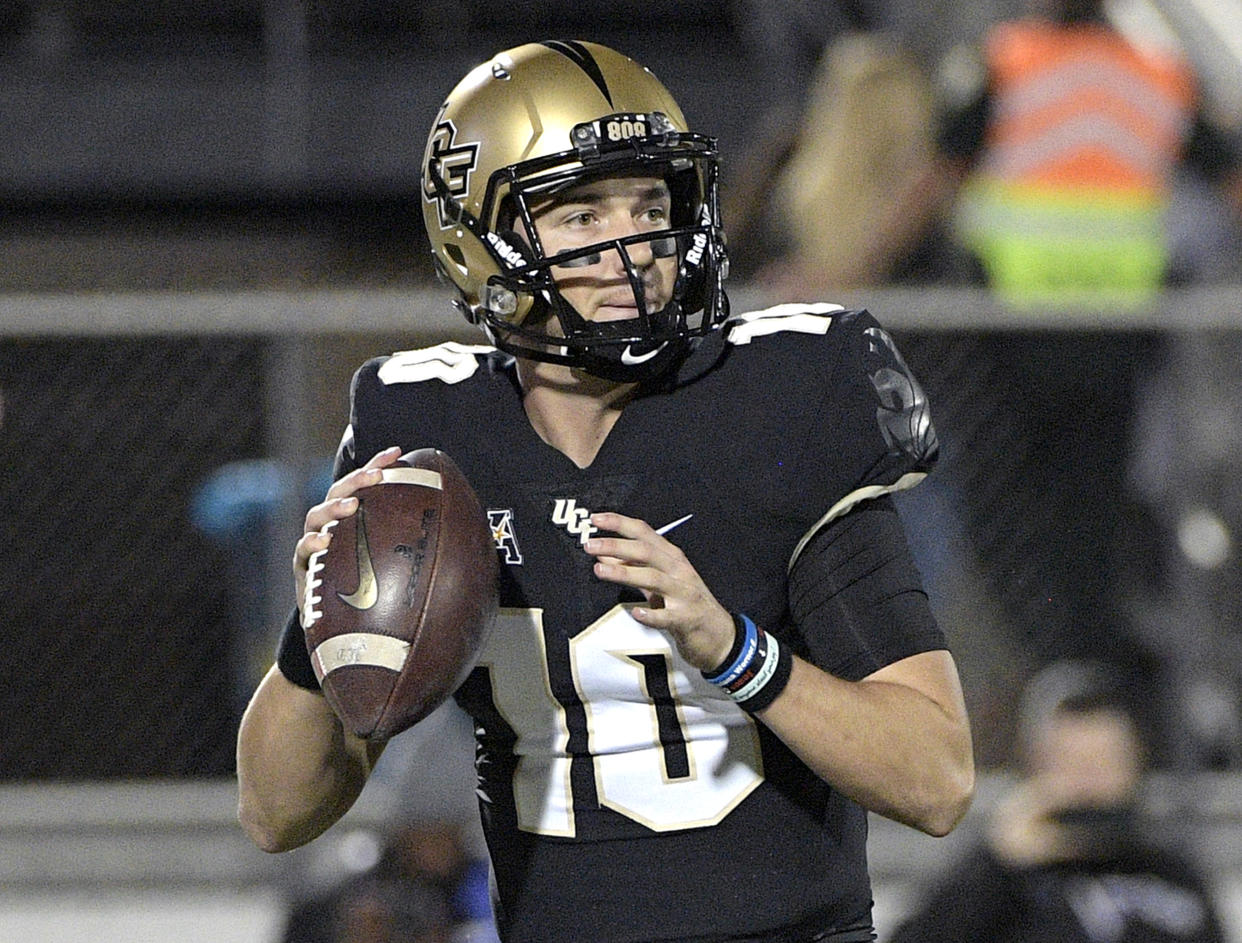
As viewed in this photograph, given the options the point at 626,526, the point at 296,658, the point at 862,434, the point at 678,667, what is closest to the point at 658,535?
the point at 626,526

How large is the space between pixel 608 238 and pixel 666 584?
52cm

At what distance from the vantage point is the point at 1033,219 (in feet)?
17.2

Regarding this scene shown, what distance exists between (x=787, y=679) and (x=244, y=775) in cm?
75

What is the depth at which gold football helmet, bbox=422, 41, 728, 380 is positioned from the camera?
2.29 meters

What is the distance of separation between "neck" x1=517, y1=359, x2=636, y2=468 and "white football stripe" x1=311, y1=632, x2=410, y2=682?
0.37 metres

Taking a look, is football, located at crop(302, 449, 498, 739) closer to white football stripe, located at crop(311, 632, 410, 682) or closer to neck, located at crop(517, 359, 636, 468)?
white football stripe, located at crop(311, 632, 410, 682)

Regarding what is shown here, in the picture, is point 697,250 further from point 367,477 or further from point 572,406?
point 367,477

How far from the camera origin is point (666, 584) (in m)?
1.98

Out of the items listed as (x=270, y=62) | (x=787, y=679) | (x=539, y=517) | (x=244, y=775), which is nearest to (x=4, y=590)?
(x=244, y=775)

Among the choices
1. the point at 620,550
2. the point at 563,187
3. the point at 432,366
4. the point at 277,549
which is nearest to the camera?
the point at 620,550

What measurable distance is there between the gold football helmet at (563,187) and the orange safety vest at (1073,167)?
2957 mm

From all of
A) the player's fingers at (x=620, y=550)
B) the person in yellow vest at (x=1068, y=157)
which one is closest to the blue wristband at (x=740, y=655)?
the player's fingers at (x=620, y=550)

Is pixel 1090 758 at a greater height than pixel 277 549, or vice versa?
pixel 277 549

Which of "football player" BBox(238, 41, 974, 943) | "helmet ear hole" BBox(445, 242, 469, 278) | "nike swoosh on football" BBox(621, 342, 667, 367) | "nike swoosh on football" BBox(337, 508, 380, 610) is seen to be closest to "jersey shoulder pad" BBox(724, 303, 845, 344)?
"football player" BBox(238, 41, 974, 943)
